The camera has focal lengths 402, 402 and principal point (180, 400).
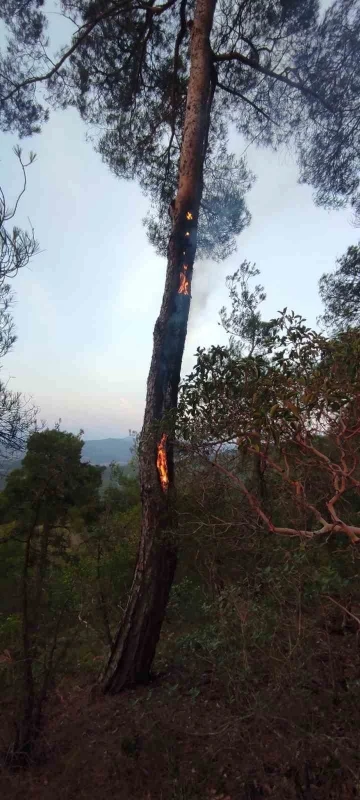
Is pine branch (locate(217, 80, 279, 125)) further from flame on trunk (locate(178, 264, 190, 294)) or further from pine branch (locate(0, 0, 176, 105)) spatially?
flame on trunk (locate(178, 264, 190, 294))

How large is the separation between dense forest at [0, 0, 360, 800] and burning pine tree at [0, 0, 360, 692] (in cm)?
3

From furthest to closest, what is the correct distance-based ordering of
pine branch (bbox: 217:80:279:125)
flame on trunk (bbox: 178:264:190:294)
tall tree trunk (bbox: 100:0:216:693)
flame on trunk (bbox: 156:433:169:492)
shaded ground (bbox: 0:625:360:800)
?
pine branch (bbox: 217:80:279:125), flame on trunk (bbox: 178:264:190:294), flame on trunk (bbox: 156:433:169:492), tall tree trunk (bbox: 100:0:216:693), shaded ground (bbox: 0:625:360:800)

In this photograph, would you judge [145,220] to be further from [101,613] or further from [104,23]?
[101,613]

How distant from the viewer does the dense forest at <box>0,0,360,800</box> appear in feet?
9.51

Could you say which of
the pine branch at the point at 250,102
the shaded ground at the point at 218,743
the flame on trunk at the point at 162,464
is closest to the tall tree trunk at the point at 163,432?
the flame on trunk at the point at 162,464

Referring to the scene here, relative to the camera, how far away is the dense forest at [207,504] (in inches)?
114

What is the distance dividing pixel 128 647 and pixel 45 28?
352 inches

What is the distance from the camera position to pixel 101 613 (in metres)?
5.24

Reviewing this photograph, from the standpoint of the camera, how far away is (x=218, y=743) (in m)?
3.16

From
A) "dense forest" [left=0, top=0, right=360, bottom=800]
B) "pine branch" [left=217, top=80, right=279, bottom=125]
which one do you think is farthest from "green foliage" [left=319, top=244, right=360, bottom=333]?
"pine branch" [left=217, top=80, right=279, bottom=125]

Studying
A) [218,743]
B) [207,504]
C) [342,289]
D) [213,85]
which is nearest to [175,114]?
[213,85]

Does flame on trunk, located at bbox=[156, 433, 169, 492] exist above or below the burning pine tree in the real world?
below

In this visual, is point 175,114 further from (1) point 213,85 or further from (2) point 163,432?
(2) point 163,432

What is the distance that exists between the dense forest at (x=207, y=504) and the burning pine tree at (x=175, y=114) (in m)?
0.03
